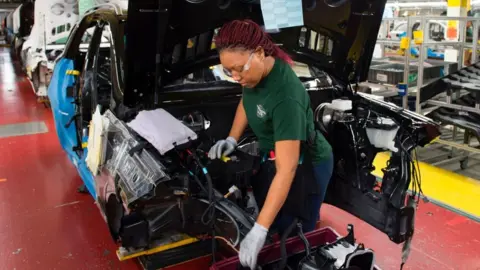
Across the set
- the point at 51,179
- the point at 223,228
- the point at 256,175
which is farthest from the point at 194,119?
the point at 51,179

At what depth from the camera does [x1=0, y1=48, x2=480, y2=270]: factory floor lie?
2.90 metres

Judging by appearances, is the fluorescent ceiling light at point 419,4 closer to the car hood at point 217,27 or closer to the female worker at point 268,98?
the car hood at point 217,27

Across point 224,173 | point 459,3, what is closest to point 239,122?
point 224,173

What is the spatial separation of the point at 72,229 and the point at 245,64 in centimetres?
223

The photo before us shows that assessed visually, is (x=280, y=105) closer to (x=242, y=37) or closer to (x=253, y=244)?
(x=242, y=37)

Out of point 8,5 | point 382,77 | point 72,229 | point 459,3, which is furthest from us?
point 8,5

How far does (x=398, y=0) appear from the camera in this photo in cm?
1009

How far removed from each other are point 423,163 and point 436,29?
8805mm

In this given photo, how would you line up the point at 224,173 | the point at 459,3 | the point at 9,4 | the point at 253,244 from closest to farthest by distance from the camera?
the point at 253,244, the point at 224,173, the point at 459,3, the point at 9,4

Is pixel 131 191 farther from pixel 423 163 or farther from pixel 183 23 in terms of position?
pixel 423 163

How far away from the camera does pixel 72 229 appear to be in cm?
333

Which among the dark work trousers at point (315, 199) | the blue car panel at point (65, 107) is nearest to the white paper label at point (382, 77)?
the dark work trousers at point (315, 199)

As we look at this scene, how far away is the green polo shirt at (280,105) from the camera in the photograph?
6.05ft

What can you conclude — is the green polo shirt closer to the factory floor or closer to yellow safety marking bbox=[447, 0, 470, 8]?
the factory floor
